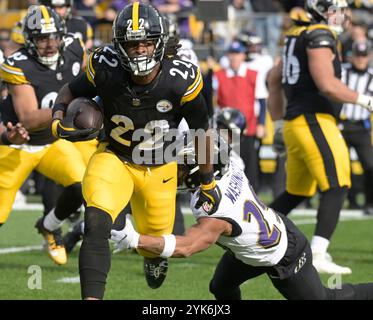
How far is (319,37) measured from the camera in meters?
6.80

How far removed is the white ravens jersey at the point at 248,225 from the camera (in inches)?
173

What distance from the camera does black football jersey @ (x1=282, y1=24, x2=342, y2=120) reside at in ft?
22.6

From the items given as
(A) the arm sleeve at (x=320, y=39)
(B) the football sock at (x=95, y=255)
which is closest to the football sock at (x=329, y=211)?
(A) the arm sleeve at (x=320, y=39)

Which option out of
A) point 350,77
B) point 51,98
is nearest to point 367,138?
point 350,77

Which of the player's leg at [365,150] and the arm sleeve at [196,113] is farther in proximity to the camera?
the player's leg at [365,150]

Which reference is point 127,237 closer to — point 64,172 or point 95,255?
point 95,255

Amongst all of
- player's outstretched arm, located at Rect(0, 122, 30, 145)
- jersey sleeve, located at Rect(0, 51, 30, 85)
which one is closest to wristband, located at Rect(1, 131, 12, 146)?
player's outstretched arm, located at Rect(0, 122, 30, 145)

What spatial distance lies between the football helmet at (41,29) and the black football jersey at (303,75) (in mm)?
1662

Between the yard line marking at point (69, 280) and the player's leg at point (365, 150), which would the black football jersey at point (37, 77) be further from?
the player's leg at point (365, 150)

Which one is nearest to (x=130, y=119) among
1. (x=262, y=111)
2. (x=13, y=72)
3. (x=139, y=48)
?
(x=139, y=48)

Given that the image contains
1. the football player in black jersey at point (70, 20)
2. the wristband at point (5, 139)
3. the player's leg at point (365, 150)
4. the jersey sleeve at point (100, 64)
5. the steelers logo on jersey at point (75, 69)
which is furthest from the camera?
the player's leg at point (365, 150)

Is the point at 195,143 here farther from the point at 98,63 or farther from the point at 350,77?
the point at 350,77

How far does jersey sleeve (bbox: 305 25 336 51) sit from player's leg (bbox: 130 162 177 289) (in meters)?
1.88
